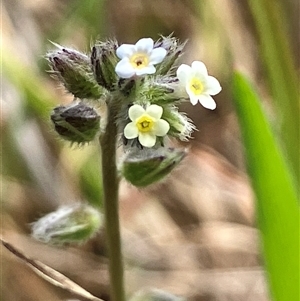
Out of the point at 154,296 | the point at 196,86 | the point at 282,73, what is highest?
the point at 282,73

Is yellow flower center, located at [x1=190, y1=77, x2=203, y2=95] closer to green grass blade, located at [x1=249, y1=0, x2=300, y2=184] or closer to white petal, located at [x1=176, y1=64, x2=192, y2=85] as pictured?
white petal, located at [x1=176, y1=64, x2=192, y2=85]

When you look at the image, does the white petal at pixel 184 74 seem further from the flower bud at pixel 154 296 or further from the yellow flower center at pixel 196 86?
the flower bud at pixel 154 296

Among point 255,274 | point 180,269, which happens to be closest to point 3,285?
point 180,269

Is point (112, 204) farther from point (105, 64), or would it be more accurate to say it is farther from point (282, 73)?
point (282, 73)

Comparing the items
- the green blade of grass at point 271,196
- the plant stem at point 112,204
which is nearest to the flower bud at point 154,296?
the plant stem at point 112,204

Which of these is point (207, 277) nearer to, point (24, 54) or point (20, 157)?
point (20, 157)

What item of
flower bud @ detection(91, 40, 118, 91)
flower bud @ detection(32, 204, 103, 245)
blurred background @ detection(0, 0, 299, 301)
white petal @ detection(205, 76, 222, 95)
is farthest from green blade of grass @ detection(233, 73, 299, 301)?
Answer: blurred background @ detection(0, 0, 299, 301)

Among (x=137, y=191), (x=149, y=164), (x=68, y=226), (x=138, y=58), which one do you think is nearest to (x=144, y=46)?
(x=138, y=58)
